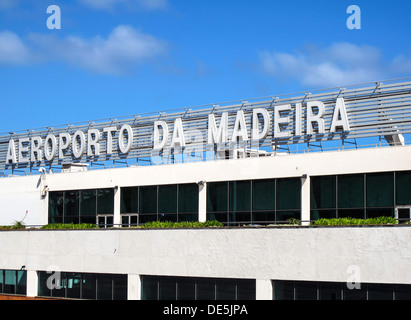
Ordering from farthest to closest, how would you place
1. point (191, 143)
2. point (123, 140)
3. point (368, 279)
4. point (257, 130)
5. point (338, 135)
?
point (123, 140) → point (191, 143) → point (257, 130) → point (338, 135) → point (368, 279)

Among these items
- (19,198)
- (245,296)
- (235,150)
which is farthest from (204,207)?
(19,198)

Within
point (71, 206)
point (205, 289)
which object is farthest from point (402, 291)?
point (71, 206)

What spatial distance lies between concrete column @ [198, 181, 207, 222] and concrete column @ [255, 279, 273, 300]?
8.15m

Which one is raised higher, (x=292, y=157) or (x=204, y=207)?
(x=292, y=157)

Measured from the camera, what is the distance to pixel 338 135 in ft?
148

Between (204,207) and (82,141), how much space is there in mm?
14155

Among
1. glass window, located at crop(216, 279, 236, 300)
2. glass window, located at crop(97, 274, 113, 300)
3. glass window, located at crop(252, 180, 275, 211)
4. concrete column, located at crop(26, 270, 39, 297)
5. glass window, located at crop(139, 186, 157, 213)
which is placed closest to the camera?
glass window, located at crop(216, 279, 236, 300)

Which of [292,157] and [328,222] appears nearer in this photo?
[328,222]

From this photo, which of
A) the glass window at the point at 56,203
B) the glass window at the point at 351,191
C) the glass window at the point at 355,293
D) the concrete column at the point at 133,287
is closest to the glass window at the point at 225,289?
the concrete column at the point at 133,287

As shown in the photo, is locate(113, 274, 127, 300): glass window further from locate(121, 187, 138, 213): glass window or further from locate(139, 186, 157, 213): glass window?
locate(121, 187, 138, 213): glass window

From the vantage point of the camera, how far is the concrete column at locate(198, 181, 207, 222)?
47.8 metres

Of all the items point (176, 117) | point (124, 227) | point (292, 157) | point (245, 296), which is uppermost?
point (176, 117)

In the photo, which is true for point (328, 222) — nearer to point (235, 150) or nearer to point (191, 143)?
point (235, 150)

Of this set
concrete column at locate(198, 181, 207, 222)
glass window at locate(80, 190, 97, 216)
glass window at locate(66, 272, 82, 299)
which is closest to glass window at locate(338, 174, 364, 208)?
concrete column at locate(198, 181, 207, 222)
